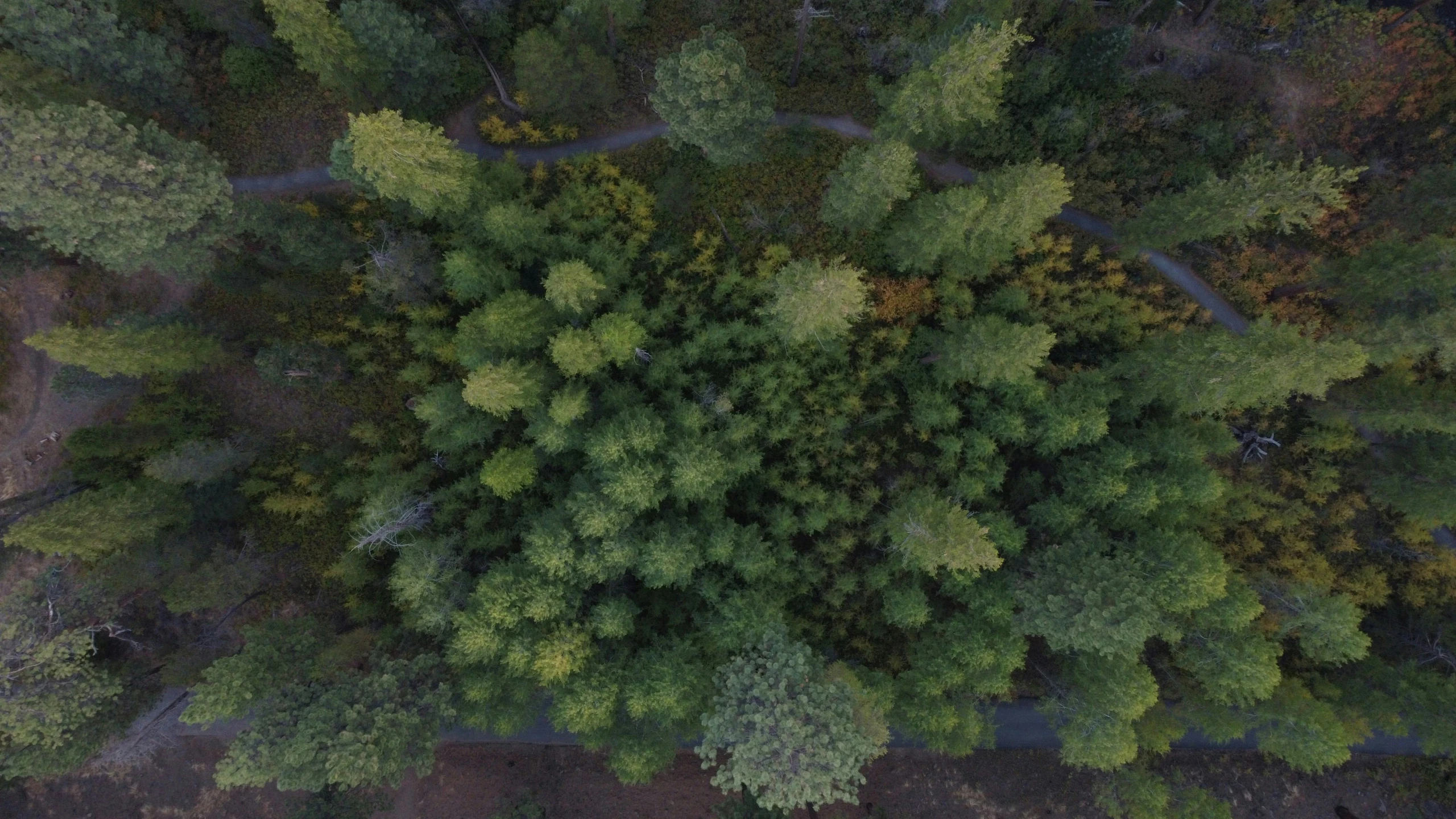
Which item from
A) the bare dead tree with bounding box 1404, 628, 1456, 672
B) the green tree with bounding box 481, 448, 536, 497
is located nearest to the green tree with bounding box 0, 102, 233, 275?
the green tree with bounding box 481, 448, 536, 497

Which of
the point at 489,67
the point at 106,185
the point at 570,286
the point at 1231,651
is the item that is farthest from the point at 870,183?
the point at 106,185

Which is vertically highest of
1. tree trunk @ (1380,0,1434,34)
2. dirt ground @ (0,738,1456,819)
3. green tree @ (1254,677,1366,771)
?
tree trunk @ (1380,0,1434,34)

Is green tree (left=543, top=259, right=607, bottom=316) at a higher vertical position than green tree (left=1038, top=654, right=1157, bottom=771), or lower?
higher

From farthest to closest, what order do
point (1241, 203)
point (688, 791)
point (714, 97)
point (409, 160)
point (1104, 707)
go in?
point (688, 791) < point (1104, 707) < point (1241, 203) < point (714, 97) < point (409, 160)

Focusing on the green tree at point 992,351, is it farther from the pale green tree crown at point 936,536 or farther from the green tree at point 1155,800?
the green tree at point 1155,800

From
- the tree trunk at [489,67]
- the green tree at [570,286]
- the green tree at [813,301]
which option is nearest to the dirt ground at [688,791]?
the green tree at [813,301]

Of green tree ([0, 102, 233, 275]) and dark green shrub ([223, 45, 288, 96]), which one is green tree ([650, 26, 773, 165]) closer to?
green tree ([0, 102, 233, 275])

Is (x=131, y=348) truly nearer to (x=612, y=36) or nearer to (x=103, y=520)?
(x=103, y=520)
